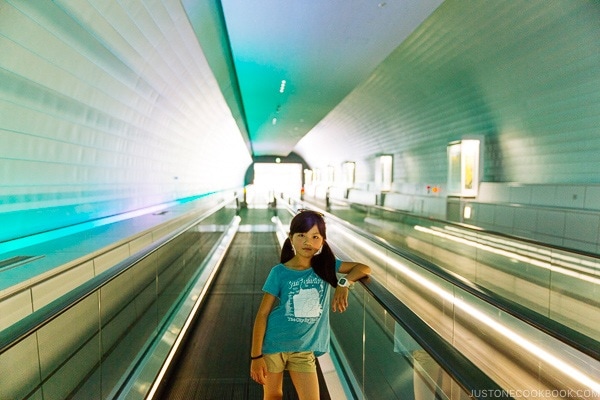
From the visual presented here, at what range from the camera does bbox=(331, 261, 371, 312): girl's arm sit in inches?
92.6

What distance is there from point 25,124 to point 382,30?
7049mm

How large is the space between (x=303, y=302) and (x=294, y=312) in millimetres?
69

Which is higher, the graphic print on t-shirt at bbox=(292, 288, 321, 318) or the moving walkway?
the graphic print on t-shirt at bbox=(292, 288, 321, 318)

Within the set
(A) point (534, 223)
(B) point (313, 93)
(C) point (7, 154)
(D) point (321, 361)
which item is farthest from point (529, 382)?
(B) point (313, 93)

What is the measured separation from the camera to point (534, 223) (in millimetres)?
9914

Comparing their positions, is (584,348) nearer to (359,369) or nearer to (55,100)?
(359,369)

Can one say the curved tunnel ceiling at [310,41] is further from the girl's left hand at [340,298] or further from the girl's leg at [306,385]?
the girl's leg at [306,385]

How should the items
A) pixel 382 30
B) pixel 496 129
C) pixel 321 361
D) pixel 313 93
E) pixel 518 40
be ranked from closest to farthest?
pixel 321 361 → pixel 518 40 → pixel 382 30 → pixel 496 129 → pixel 313 93

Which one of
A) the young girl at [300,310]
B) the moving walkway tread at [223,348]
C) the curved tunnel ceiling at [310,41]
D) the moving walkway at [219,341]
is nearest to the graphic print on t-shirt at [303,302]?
the young girl at [300,310]

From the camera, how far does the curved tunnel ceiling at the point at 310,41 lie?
8227mm

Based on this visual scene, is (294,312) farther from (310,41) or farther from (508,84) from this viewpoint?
(508,84)

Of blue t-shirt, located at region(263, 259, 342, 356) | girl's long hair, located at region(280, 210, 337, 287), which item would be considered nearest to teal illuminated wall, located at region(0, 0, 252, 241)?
girl's long hair, located at region(280, 210, 337, 287)

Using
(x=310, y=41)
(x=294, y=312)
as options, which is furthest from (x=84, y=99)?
(x=310, y=41)

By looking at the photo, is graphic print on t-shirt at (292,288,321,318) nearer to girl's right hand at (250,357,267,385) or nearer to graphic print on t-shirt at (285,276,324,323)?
graphic print on t-shirt at (285,276,324,323)
